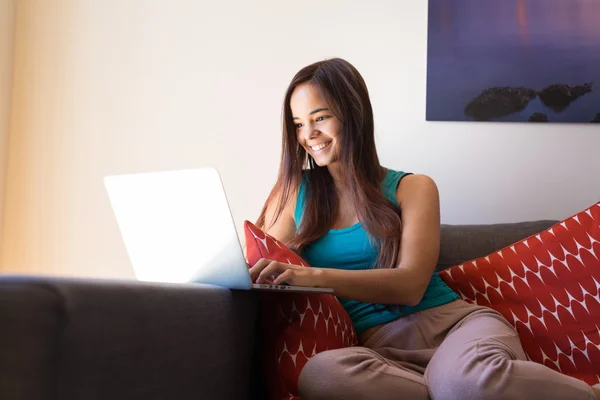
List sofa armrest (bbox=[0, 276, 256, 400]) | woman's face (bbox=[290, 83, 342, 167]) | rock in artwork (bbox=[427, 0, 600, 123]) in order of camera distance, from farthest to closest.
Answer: rock in artwork (bbox=[427, 0, 600, 123]) < woman's face (bbox=[290, 83, 342, 167]) < sofa armrest (bbox=[0, 276, 256, 400])

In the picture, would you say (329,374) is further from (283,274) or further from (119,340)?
(119,340)

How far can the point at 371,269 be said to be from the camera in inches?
57.4

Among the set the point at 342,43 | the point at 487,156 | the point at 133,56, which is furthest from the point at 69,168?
the point at 487,156

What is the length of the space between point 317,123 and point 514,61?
73 cm

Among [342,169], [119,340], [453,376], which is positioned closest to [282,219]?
[342,169]

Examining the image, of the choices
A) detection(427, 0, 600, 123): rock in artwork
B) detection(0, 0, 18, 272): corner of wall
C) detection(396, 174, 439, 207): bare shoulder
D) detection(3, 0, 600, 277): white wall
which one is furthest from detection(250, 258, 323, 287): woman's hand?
detection(0, 0, 18, 272): corner of wall

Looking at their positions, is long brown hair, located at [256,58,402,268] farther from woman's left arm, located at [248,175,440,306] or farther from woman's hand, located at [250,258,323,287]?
woman's hand, located at [250,258,323,287]

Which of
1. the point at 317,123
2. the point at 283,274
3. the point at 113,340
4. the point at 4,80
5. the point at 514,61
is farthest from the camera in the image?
the point at 4,80

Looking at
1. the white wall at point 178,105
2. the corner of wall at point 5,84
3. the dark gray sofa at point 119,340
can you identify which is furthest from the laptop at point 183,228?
the corner of wall at point 5,84

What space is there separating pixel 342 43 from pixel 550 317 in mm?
1053

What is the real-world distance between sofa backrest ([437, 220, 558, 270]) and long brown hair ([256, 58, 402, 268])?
0.75 ft

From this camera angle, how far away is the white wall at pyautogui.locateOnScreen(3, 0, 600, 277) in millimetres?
2018

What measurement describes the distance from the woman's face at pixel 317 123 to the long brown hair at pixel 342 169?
0.05 ft

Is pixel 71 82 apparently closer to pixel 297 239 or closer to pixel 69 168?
pixel 69 168
